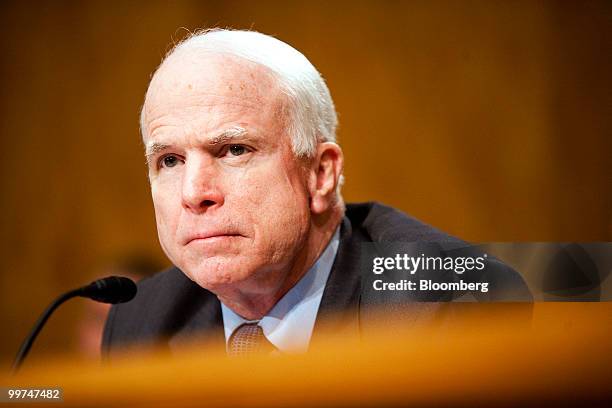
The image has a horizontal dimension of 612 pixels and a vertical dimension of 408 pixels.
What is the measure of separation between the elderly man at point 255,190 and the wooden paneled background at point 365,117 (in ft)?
1.65

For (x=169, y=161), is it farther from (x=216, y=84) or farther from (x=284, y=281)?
(x=284, y=281)

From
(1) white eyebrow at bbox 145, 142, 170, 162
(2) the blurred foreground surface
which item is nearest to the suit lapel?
(1) white eyebrow at bbox 145, 142, 170, 162

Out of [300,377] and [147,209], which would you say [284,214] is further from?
[147,209]

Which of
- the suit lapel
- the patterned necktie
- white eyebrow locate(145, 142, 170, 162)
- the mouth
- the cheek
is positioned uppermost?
white eyebrow locate(145, 142, 170, 162)

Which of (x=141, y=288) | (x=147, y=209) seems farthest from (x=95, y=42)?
(x=141, y=288)

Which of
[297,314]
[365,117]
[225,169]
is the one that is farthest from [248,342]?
[365,117]

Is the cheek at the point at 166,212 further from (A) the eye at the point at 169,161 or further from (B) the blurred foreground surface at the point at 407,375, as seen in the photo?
(B) the blurred foreground surface at the point at 407,375

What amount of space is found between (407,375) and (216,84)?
44.7 inches

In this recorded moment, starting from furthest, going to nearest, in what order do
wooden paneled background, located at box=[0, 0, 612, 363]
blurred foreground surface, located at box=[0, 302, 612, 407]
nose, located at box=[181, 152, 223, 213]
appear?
wooden paneled background, located at box=[0, 0, 612, 363], nose, located at box=[181, 152, 223, 213], blurred foreground surface, located at box=[0, 302, 612, 407]

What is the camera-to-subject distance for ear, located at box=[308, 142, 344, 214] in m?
1.89

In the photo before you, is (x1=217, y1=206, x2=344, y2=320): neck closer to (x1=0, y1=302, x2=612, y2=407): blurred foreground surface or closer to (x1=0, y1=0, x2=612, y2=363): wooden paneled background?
(x1=0, y1=0, x2=612, y2=363): wooden paneled background

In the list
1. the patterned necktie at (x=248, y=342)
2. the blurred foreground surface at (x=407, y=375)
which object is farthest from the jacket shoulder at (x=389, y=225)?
the blurred foreground surface at (x=407, y=375)

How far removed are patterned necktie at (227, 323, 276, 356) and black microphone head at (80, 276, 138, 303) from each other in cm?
28

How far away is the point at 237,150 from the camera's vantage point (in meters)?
1.77
